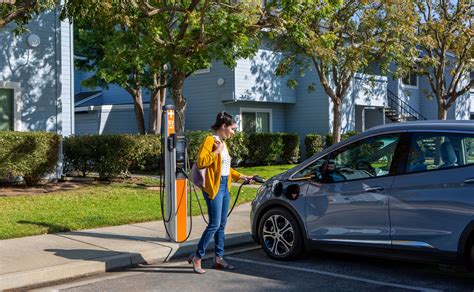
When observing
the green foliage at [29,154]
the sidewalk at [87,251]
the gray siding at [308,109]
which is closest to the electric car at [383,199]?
the sidewalk at [87,251]

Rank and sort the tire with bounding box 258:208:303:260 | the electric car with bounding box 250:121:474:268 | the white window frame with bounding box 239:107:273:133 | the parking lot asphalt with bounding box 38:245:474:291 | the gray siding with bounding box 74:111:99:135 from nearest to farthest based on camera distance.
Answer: the electric car with bounding box 250:121:474:268
the parking lot asphalt with bounding box 38:245:474:291
the tire with bounding box 258:208:303:260
the white window frame with bounding box 239:107:273:133
the gray siding with bounding box 74:111:99:135

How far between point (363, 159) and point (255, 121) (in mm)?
17223

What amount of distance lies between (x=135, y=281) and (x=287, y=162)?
55.8 feet

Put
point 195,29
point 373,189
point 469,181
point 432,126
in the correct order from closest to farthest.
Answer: point 469,181
point 432,126
point 373,189
point 195,29

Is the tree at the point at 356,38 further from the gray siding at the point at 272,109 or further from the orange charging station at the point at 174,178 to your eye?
the orange charging station at the point at 174,178

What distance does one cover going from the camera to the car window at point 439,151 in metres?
5.61

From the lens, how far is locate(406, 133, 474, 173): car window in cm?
561

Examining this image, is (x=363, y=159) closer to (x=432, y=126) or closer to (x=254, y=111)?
(x=432, y=126)

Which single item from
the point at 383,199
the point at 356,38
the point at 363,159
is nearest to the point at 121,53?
the point at 356,38

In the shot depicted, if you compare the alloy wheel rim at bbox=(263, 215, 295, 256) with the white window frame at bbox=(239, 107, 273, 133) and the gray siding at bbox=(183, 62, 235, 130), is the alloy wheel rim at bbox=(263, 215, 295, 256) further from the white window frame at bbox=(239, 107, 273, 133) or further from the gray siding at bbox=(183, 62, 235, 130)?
the white window frame at bbox=(239, 107, 273, 133)

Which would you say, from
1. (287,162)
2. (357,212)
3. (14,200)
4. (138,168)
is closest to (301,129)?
(287,162)

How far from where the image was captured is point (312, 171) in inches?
269

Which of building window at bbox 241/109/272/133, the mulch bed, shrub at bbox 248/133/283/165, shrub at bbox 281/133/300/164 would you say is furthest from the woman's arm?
building window at bbox 241/109/272/133

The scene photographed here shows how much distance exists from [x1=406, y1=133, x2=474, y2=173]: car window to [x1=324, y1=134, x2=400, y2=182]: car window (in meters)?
0.25
